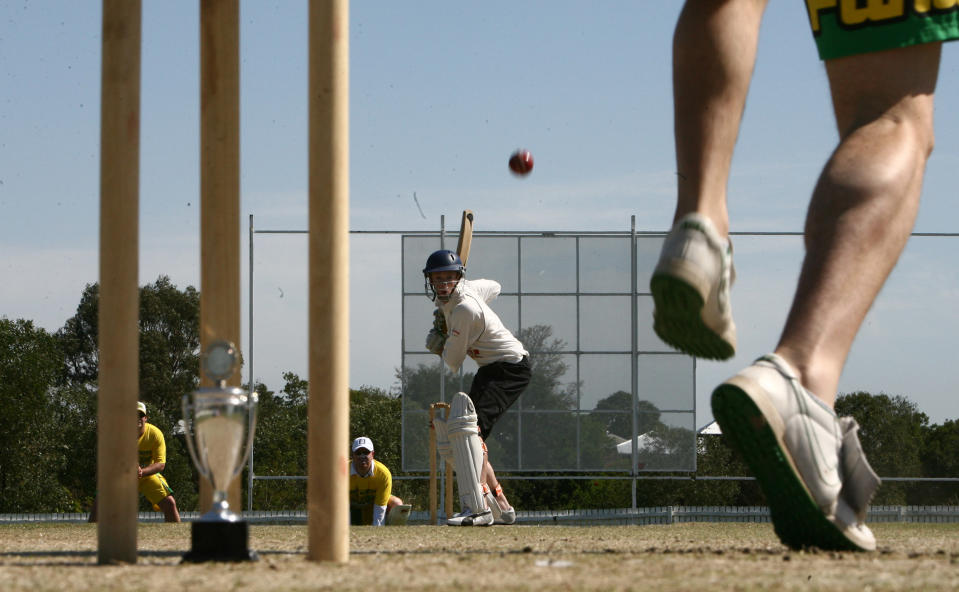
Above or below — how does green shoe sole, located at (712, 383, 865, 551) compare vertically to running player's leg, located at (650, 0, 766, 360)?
below

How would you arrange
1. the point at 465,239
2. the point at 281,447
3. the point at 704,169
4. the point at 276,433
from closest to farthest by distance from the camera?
the point at 704,169
the point at 465,239
the point at 281,447
the point at 276,433

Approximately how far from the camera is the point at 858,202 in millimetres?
2760

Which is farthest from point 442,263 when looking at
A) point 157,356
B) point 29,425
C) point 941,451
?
point 157,356

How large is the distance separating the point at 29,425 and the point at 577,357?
34.9 m

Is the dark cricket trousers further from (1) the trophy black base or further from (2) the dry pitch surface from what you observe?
(1) the trophy black base

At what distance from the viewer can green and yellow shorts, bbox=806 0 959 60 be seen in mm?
2816

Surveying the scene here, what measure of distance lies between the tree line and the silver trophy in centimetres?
16

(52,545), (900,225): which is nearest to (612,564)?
(900,225)

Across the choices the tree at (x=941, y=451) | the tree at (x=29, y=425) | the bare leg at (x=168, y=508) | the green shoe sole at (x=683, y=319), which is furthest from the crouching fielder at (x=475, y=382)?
the tree at (x=29, y=425)

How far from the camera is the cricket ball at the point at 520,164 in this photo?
1380 cm

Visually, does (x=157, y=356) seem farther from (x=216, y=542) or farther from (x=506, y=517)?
(x=216, y=542)

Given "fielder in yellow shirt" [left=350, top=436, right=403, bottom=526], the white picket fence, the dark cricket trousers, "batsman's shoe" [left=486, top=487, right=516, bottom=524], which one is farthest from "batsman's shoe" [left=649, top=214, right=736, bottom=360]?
"fielder in yellow shirt" [left=350, top=436, right=403, bottom=526]

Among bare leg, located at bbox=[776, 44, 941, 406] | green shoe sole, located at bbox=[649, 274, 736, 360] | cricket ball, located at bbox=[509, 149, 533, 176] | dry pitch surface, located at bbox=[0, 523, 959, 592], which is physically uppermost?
cricket ball, located at bbox=[509, 149, 533, 176]

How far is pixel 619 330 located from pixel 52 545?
10.9 metres
